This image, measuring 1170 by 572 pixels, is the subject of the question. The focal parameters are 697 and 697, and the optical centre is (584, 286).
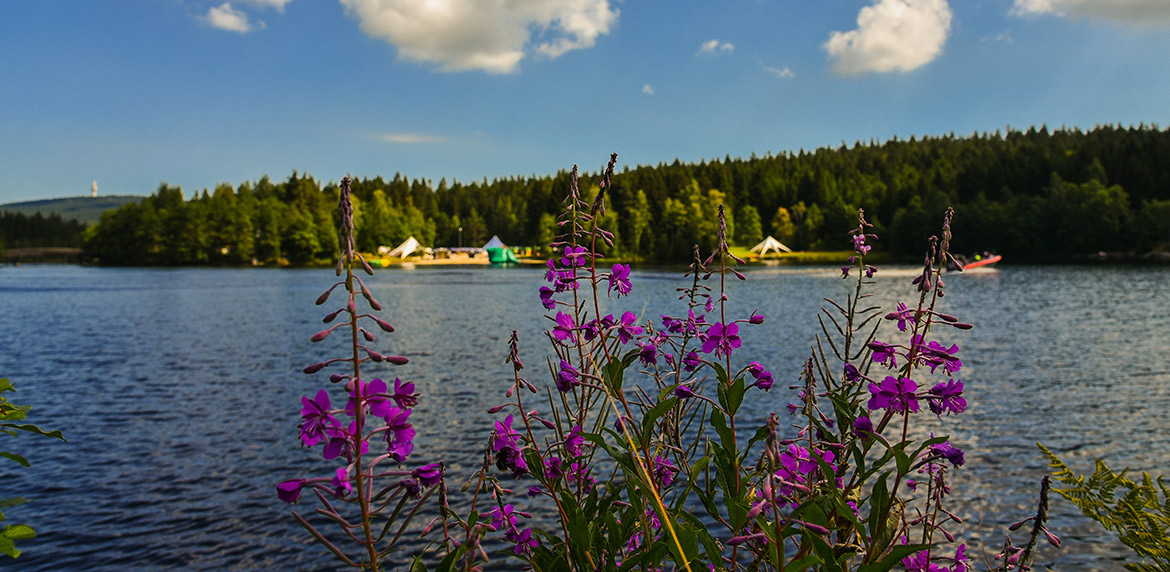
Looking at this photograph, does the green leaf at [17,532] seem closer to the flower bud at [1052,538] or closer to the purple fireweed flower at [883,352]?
the purple fireweed flower at [883,352]

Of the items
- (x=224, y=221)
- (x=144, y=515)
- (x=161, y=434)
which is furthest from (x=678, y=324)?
(x=224, y=221)

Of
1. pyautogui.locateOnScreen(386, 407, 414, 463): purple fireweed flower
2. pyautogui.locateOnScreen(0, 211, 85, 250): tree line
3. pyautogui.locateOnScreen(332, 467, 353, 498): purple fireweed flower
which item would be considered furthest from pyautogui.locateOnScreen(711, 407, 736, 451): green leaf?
pyautogui.locateOnScreen(0, 211, 85, 250): tree line

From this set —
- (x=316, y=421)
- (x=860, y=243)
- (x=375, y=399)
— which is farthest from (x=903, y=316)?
(x=316, y=421)

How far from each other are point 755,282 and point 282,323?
1366 inches

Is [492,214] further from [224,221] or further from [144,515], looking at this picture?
[144,515]

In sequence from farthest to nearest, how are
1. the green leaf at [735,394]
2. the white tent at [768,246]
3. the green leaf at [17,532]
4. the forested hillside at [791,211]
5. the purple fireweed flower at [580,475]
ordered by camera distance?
the white tent at [768,246]
the forested hillside at [791,211]
the purple fireweed flower at [580,475]
the green leaf at [17,532]
the green leaf at [735,394]

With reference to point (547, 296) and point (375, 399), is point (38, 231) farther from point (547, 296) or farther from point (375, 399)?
point (375, 399)

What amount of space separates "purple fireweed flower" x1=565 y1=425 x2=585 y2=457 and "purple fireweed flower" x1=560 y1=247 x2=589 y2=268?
0.65 m

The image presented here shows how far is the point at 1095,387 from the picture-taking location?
16.3 m

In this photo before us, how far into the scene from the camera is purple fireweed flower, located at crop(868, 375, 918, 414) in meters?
2.05

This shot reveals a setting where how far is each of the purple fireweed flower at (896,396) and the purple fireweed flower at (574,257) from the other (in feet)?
3.98

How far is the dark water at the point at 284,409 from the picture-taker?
8.67 metres

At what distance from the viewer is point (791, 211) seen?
122875 mm

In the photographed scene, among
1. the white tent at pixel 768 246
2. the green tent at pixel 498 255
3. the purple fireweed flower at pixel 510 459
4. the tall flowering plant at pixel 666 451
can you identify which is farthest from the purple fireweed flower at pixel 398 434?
the green tent at pixel 498 255
